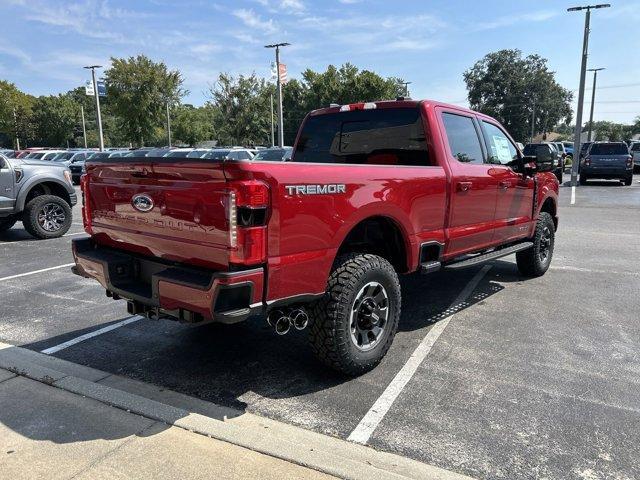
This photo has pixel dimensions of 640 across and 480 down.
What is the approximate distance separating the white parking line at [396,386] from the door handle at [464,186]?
1270 millimetres

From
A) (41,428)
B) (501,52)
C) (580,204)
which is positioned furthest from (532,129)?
(41,428)

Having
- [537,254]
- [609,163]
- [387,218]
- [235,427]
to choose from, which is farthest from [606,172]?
[235,427]

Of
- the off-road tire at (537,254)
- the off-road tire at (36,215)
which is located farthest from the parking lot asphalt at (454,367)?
the off-road tire at (36,215)

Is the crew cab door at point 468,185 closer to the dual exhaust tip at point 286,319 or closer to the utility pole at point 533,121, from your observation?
the dual exhaust tip at point 286,319

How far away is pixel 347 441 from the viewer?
293 centimetres

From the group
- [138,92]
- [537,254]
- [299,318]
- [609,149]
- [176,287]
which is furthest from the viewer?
[138,92]

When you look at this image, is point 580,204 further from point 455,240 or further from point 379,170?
point 379,170

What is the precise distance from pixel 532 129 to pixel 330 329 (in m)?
77.0

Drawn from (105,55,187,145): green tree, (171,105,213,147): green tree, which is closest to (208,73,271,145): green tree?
(105,55,187,145): green tree

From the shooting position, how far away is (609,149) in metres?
21.5

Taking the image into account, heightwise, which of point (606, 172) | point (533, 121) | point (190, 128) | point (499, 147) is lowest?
point (606, 172)

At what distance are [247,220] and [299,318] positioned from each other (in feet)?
2.67

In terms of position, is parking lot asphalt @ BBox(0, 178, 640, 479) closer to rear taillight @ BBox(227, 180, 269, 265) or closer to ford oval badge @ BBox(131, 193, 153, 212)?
rear taillight @ BBox(227, 180, 269, 265)

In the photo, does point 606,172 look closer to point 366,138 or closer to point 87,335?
point 366,138
